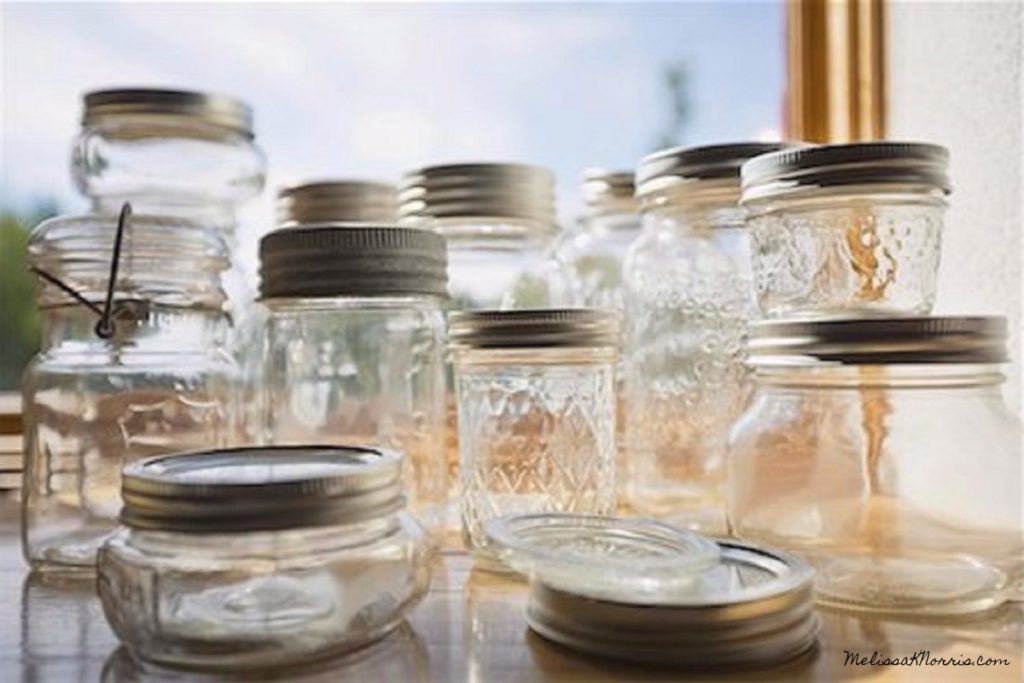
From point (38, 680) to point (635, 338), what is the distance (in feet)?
1.39

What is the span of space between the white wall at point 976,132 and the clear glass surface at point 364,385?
14.6 inches

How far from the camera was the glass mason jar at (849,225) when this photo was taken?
1.48ft

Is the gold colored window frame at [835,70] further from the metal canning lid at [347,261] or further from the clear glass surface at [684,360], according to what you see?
the metal canning lid at [347,261]

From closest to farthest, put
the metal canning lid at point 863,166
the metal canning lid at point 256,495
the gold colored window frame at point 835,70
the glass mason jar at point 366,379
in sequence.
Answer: the metal canning lid at point 256,495, the metal canning lid at point 863,166, the glass mason jar at point 366,379, the gold colored window frame at point 835,70

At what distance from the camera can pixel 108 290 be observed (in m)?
0.49

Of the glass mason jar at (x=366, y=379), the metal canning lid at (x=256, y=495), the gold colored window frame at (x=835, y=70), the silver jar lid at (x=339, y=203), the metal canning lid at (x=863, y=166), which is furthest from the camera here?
the gold colored window frame at (x=835, y=70)

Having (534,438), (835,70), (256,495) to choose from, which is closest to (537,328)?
(534,438)

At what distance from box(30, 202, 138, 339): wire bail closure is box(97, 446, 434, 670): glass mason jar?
0.47 feet

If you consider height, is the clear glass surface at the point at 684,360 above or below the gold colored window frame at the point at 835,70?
below

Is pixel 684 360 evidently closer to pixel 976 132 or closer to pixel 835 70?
pixel 976 132

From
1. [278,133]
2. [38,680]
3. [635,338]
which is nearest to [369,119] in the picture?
[278,133]

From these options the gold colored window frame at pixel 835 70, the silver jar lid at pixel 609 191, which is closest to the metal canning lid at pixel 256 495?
the silver jar lid at pixel 609 191

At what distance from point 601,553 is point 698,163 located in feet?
0.84

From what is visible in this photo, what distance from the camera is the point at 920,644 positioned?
39 cm
